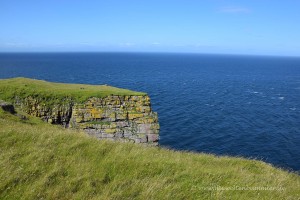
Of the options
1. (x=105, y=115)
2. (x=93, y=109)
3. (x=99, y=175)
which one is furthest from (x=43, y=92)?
(x=99, y=175)

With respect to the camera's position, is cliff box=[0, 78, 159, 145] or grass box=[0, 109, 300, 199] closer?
grass box=[0, 109, 300, 199]

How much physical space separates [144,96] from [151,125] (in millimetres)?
4083

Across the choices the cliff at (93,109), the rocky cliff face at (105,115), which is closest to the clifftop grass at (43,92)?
the cliff at (93,109)

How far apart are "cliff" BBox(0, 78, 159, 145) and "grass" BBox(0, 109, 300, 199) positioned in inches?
1002

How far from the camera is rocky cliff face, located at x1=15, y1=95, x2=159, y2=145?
36.7 m

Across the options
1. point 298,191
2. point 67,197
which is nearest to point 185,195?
point 67,197

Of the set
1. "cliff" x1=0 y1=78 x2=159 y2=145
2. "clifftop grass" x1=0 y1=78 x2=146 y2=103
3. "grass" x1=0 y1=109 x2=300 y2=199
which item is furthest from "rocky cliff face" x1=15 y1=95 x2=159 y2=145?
"grass" x1=0 y1=109 x2=300 y2=199

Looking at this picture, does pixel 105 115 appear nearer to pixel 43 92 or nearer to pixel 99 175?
pixel 43 92

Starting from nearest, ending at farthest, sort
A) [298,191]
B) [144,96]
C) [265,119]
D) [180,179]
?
[180,179] → [298,191] → [144,96] → [265,119]

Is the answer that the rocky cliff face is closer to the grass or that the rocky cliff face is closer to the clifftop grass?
the clifftop grass

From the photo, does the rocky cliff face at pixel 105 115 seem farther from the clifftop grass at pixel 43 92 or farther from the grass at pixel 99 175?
the grass at pixel 99 175

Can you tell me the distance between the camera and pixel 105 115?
3747cm

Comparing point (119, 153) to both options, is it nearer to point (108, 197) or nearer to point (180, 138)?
point (108, 197)

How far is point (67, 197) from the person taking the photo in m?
7.73
